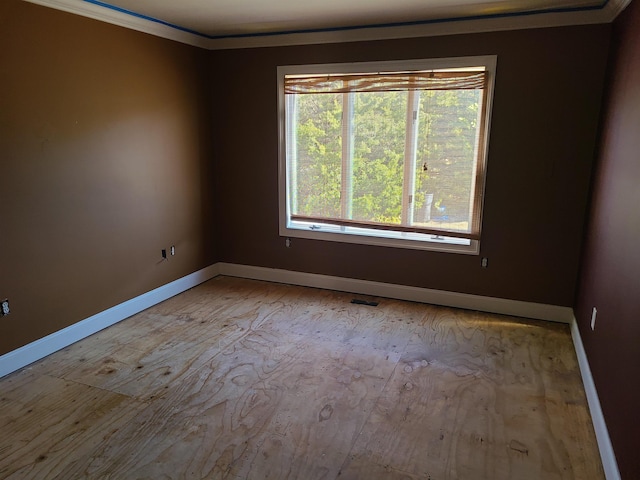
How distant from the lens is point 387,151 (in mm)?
4180

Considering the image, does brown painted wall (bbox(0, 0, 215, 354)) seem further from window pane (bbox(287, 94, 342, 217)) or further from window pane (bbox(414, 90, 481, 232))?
window pane (bbox(414, 90, 481, 232))

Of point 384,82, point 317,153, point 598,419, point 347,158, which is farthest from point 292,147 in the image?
point 598,419

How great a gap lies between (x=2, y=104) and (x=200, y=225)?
2.21m

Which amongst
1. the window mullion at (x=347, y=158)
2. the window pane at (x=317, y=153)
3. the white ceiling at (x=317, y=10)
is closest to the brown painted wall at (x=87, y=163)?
the white ceiling at (x=317, y=10)

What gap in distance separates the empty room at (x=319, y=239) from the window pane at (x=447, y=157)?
20mm

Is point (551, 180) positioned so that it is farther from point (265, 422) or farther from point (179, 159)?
point (179, 159)

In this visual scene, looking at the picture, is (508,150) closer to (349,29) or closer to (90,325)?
(349,29)

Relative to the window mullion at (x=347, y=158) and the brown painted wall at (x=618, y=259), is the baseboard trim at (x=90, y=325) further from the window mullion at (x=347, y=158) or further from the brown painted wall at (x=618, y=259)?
the brown painted wall at (x=618, y=259)

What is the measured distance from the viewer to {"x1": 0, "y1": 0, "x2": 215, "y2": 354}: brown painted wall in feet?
9.60

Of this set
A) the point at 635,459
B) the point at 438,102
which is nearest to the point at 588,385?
the point at 635,459

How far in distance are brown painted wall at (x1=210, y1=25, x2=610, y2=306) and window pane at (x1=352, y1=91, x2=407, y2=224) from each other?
0.36 metres

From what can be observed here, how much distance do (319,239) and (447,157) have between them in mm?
1502

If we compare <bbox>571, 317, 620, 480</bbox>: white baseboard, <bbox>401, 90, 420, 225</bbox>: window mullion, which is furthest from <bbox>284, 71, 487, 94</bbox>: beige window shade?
<bbox>571, 317, 620, 480</bbox>: white baseboard

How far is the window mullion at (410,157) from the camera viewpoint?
4.00 meters
